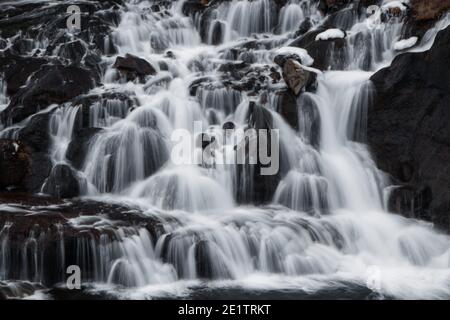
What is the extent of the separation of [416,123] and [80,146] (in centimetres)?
619

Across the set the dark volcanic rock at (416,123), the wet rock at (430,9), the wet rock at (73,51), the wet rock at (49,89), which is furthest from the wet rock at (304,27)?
the wet rock at (73,51)

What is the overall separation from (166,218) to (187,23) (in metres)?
7.95

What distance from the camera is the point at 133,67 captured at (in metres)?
13.3

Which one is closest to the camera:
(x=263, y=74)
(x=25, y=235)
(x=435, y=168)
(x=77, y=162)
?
(x=25, y=235)

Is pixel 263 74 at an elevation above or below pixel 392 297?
above

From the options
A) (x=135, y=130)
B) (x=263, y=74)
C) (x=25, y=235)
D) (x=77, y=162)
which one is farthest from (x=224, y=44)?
(x=25, y=235)

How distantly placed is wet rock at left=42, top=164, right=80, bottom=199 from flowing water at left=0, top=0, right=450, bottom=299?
0.80 feet

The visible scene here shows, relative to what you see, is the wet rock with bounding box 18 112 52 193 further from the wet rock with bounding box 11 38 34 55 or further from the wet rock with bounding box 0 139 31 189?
the wet rock with bounding box 11 38 34 55

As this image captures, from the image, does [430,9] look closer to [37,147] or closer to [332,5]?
[332,5]

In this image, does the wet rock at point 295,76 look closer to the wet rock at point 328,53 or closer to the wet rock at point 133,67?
the wet rock at point 328,53

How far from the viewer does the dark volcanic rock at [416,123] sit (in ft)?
33.4

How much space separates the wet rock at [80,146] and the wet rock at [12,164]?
0.78 meters
